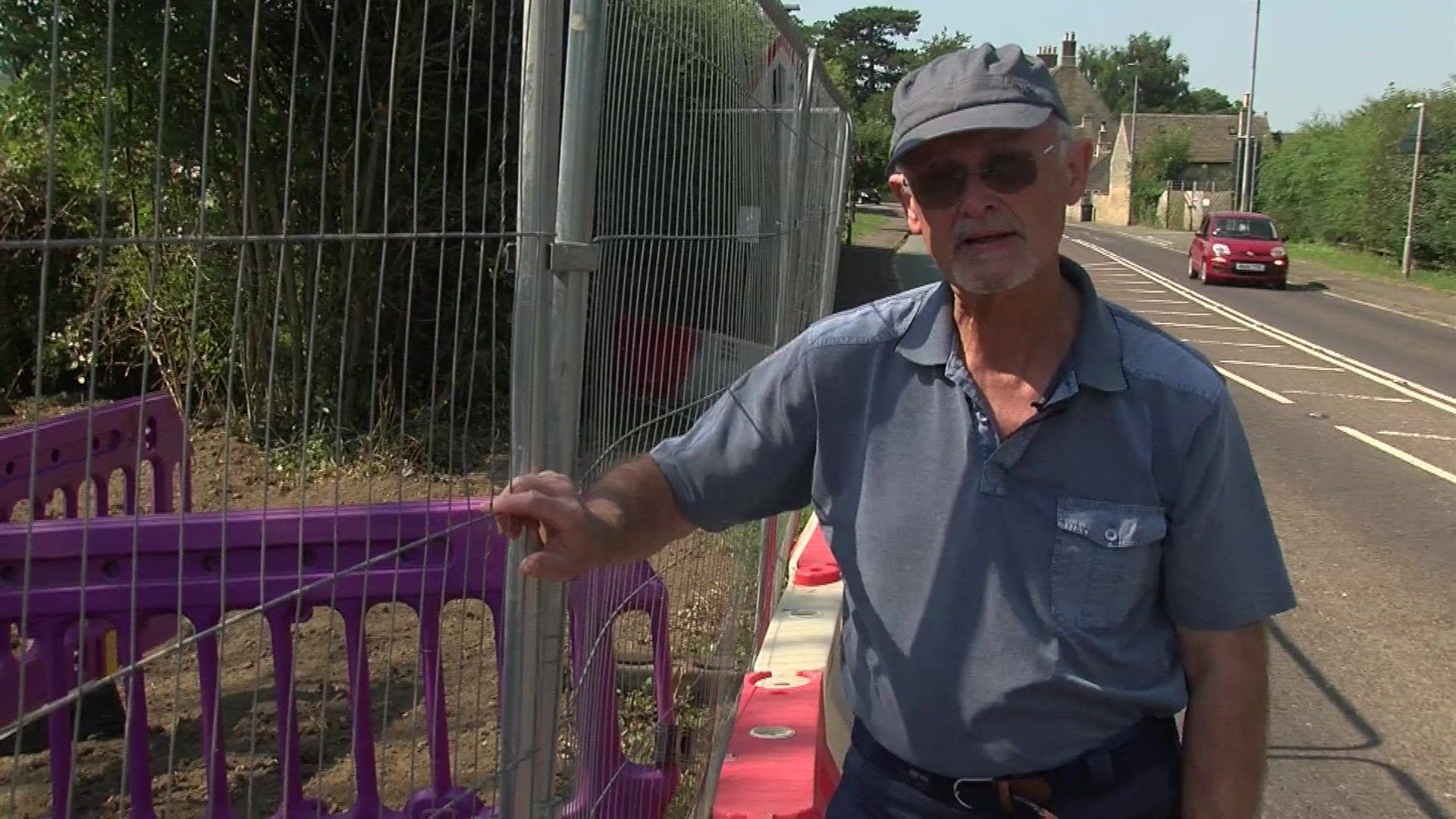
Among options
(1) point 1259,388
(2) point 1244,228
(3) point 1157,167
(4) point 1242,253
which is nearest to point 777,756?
(1) point 1259,388

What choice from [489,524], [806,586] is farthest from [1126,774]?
[806,586]

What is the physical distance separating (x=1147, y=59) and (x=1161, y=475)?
147 m

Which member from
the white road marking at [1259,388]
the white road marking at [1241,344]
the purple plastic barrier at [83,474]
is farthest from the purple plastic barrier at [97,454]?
→ the white road marking at [1241,344]

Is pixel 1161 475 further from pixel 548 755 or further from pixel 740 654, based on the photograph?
pixel 740 654

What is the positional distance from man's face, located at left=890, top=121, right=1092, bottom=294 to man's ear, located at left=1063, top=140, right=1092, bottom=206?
2cm

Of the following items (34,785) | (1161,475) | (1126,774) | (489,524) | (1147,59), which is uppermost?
(1147,59)

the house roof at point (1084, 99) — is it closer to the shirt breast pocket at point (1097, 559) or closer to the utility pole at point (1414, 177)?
the utility pole at point (1414, 177)

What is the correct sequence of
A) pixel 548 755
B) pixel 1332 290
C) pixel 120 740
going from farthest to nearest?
pixel 1332 290 → pixel 120 740 → pixel 548 755


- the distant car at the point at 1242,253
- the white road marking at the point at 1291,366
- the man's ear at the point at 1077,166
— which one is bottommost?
the white road marking at the point at 1291,366

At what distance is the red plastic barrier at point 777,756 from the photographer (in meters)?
3.19

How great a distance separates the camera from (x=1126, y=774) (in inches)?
77.6

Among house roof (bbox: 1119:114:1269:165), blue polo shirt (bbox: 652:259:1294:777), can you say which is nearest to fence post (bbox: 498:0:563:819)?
blue polo shirt (bbox: 652:259:1294:777)

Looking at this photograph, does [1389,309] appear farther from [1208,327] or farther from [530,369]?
[530,369]

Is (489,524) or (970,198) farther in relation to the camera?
(489,524)
